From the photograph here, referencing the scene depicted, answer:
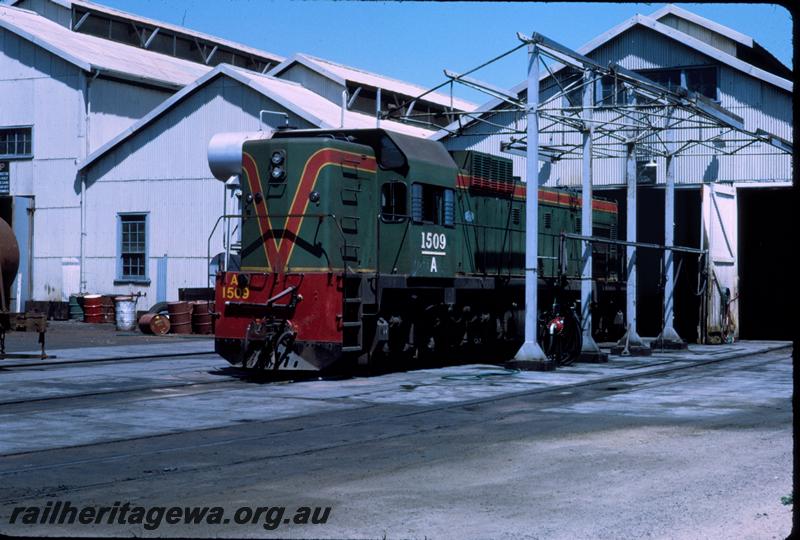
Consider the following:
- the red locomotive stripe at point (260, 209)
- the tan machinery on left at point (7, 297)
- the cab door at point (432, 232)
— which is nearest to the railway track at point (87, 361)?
the tan machinery on left at point (7, 297)

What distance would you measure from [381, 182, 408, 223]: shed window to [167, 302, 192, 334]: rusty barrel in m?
12.7

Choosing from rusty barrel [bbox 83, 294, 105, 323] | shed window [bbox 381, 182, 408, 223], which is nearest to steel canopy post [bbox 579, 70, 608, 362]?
shed window [bbox 381, 182, 408, 223]

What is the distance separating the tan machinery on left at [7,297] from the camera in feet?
56.7

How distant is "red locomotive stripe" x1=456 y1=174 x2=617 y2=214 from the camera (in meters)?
19.4

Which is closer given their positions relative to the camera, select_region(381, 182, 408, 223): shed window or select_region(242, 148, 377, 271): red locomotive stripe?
select_region(242, 148, 377, 271): red locomotive stripe

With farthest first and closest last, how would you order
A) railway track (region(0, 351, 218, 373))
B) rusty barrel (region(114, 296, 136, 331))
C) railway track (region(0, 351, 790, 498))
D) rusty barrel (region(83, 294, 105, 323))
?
1. rusty barrel (region(83, 294, 105, 323))
2. rusty barrel (region(114, 296, 136, 331))
3. railway track (region(0, 351, 218, 373))
4. railway track (region(0, 351, 790, 498))

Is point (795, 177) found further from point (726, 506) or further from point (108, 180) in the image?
point (108, 180)

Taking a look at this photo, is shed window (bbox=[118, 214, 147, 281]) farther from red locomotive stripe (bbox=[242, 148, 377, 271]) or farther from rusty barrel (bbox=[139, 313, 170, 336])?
red locomotive stripe (bbox=[242, 148, 377, 271])

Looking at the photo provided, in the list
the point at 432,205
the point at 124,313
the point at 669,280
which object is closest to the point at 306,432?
the point at 432,205

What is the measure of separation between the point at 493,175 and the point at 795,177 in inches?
Answer: 719

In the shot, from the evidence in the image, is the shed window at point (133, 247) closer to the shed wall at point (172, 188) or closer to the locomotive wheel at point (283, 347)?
the shed wall at point (172, 188)

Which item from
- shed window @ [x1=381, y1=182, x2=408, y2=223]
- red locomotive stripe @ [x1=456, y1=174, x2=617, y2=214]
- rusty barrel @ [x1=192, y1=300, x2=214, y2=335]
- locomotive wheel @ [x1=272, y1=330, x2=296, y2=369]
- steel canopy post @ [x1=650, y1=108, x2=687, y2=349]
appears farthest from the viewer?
rusty barrel @ [x1=192, y1=300, x2=214, y2=335]

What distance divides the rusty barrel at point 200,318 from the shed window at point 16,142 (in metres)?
10.6

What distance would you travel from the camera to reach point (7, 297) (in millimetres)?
17781
